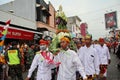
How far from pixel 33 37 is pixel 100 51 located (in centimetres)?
1745

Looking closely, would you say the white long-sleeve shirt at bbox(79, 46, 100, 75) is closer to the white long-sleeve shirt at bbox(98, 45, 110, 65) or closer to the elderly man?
the elderly man

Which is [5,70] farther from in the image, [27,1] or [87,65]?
[27,1]

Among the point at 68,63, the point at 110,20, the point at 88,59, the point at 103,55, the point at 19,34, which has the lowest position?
the point at 103,55

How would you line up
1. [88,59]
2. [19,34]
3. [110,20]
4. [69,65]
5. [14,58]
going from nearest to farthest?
[69,65]
[88,59]
[14,58]
[19,34]
[110,20]

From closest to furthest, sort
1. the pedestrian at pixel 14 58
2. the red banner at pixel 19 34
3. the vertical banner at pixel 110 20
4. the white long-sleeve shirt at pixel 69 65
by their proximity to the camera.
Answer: the white long-sleeve shirt at pixel 69 65 → the pedestrian at pixel 14 58 → the red banner at pixel 19 34 → the vertical banner at pixel 110 20

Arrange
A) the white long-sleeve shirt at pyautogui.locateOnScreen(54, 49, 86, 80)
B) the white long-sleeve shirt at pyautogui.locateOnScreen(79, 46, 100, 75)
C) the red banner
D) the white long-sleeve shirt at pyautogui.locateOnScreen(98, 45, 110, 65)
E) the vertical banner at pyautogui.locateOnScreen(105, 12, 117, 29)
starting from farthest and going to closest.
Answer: the vertical banner at pyautogui.locateOnScreen(105, 12, 117, 29)
the red banner
the white long-sleeve shirt at pyautogui.locateOnScreen(98, 45, 110, 65)
the white long-sleeve shirt at pyautogui.locateOnScreen(79, 46, 100, 75)
the white long-sleeve shirt at pyautogui.locateOnScreen(54, 49, 86, 80)

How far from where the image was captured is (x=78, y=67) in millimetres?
5766

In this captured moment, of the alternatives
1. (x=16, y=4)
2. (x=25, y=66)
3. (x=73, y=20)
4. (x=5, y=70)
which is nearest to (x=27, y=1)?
(x=16, y=4)

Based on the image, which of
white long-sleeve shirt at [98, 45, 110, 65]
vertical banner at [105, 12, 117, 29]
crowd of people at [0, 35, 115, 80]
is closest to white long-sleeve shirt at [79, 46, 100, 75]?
crowd of people at [0, 35, 115, 80]

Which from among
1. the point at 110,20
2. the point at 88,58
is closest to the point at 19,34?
the point at 88,58

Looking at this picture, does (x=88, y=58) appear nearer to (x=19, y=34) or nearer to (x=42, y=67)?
(x=42, y=67)

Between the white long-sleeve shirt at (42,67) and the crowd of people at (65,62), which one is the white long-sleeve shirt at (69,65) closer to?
the crowd of people at (65,62)

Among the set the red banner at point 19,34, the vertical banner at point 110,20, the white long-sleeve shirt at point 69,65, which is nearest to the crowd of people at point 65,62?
the white long-sleeve shirt at point 69,65

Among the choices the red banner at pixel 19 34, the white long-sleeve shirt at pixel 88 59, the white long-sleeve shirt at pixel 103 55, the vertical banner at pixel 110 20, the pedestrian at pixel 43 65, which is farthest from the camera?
the vertical banner at pixel 110 20
